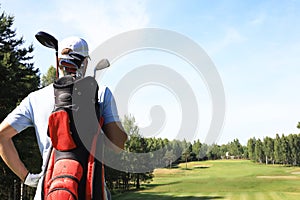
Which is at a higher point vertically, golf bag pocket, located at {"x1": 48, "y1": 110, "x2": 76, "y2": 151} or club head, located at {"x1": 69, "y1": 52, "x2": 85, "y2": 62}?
A: club head, located at {"x1": 69, "y1": 52, "x2": 85, "y2": 62}

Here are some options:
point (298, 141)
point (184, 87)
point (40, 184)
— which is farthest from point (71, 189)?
point (298, 141)

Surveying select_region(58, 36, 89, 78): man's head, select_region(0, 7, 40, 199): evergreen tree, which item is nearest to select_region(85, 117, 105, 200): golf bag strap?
select_region(58, 36, 89, 78): man's head

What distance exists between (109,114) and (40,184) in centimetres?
54

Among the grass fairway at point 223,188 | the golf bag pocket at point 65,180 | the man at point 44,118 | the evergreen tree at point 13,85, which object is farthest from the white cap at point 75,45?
the grass fairway at point 223,188

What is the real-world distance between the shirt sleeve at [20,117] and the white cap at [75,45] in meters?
0.38

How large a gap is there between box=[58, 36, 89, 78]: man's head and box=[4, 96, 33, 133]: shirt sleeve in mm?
312

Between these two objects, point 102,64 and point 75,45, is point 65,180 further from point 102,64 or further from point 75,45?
point 75,45

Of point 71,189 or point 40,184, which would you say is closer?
point 71,189

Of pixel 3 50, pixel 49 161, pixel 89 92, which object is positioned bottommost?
pixel 49 161

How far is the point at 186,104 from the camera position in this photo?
272 centimetres

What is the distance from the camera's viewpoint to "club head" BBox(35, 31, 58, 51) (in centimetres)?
226

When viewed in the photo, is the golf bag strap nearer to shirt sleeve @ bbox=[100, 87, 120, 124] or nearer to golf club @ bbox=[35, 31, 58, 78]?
shirt sleeve @ bbox=[100, 87, 120, 124]

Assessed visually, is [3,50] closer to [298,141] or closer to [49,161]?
[49,161]

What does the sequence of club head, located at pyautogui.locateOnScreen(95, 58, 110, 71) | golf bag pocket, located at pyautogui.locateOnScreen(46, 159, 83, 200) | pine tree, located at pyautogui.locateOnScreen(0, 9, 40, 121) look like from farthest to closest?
1. pine tree, located at pyautogui.locateOnScreen(0, 9, 40, 121)
2. club head, located at pyautogui.locateOnScreen(95, 58, 110, 71)
3. golf bag pocket, located at pyautogui.locateOnScreen(46, 159, 83, 200)
